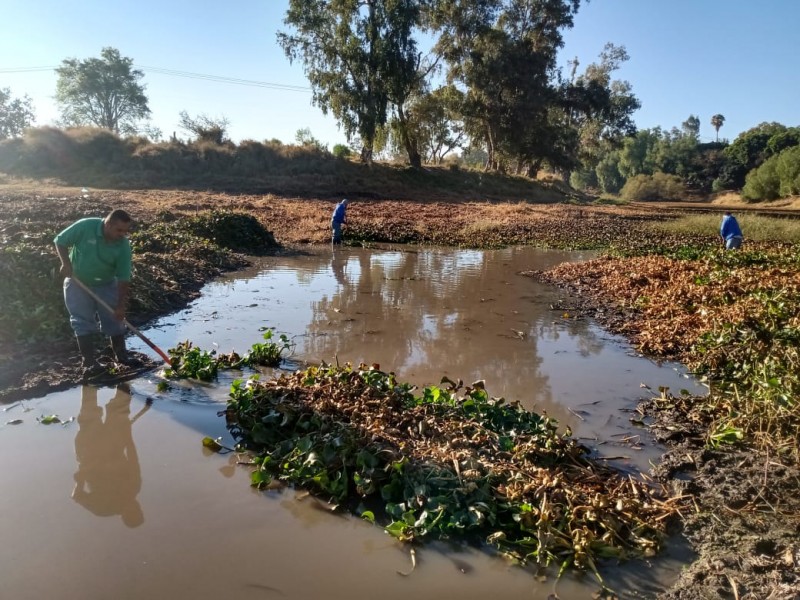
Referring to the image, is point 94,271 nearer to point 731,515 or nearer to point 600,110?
point 731,515

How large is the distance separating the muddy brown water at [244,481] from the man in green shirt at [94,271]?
0.61 metres

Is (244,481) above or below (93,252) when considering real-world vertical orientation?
below

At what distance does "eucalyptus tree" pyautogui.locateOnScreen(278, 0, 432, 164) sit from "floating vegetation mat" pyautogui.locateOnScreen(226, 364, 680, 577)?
28762 mm

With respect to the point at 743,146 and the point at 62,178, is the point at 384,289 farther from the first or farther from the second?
the point at 743,146

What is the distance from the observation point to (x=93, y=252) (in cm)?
518

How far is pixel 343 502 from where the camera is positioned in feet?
11.6

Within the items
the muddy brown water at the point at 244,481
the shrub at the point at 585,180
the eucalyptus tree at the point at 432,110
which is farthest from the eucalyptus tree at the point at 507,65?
the shrub at the point at 585,180

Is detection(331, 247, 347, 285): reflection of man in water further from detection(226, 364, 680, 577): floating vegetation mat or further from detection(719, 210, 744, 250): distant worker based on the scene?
detection(719, 210, 744, 250): distant worker

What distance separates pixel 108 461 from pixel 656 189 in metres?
60.5

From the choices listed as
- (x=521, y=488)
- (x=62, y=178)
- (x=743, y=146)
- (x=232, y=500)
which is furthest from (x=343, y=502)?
(x=743, y=146)

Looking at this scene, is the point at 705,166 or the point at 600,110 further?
the point at 705,166

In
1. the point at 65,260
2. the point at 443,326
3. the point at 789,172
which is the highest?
the point at 789,172

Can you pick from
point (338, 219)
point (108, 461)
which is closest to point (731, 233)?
point (338, 219)

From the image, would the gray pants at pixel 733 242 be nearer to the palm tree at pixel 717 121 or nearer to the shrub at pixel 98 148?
the shrub at pixel 98 148
